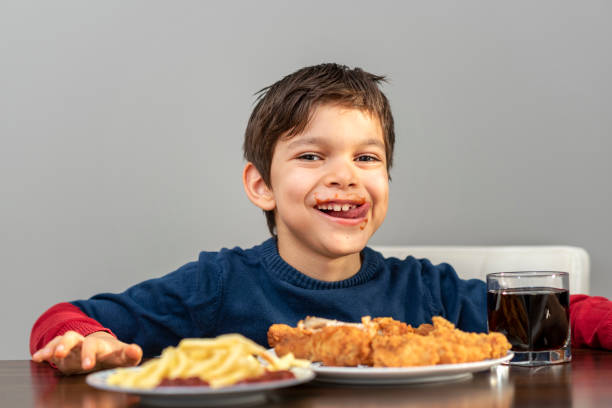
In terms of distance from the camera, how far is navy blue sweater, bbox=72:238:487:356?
1380 millimetres

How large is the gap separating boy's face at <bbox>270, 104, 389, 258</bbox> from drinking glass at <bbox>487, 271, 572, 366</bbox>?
A: 0.39 metres

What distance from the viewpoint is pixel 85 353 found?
92 cm

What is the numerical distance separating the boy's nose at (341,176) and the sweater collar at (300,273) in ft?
0.66

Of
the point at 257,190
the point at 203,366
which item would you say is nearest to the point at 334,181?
the point at 257,190

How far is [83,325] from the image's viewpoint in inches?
44.8

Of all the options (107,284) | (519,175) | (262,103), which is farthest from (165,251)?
(519,175)

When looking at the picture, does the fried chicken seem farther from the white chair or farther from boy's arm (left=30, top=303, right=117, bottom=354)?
the white chair

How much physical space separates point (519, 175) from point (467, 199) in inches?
6.5

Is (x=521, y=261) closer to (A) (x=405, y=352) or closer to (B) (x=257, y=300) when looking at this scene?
(B) (x=257, y=300)

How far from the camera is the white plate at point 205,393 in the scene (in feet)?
2.15

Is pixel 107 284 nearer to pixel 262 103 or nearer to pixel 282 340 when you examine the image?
pixel 262 103

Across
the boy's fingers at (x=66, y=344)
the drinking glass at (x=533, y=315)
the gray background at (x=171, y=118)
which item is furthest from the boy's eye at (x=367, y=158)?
the gray background at (x=171, y=118)

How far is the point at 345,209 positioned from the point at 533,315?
47cm

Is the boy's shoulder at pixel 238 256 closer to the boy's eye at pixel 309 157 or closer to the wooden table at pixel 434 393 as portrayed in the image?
the boy's eye at pixel 309 157
